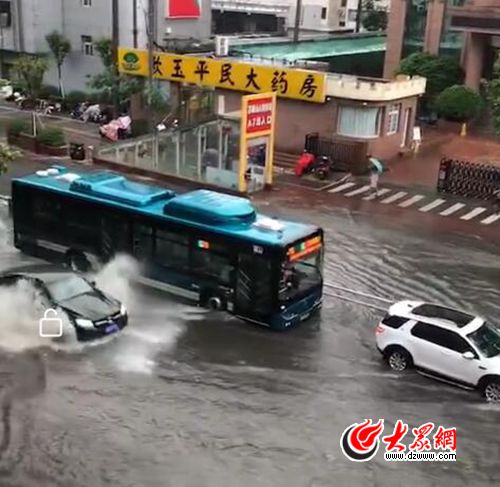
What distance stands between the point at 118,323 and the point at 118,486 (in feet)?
19.6

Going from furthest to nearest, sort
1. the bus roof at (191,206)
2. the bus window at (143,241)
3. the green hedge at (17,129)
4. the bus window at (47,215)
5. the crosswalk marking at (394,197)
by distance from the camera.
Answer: the green hedge at (17,129)
the crosswalk marking at (394,197)
the bus window at (47,215)
the bus window at (143,241)
the bus roof at (191,206)

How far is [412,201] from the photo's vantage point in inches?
1256

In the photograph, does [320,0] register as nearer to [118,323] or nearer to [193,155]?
[193,155]

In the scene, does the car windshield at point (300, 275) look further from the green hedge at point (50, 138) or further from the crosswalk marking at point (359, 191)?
the green hedge at point (50, 138)

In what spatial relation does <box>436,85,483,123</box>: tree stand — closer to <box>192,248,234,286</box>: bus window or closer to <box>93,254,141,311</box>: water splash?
<box>93,254,141,311</box>: water splash

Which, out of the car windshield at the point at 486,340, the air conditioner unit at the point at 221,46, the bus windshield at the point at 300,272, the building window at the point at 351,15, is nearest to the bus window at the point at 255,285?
the bus windshield at the point at 300,272

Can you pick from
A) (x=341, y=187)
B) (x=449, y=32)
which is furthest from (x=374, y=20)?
(x=341, y=187)

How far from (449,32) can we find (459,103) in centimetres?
782

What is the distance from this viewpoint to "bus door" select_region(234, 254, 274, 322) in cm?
1838

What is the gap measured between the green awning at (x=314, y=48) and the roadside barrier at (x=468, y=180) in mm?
14855

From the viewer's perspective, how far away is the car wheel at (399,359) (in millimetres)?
17125

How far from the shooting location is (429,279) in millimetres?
23344

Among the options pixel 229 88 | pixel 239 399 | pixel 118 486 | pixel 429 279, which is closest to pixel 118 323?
pixel 239 399
